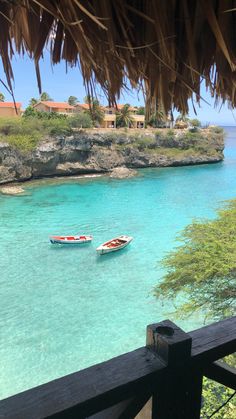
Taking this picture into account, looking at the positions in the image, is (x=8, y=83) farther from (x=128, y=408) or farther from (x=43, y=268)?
(x=43, y=268)

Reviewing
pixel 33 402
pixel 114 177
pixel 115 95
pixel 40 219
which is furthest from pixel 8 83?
pixel 114 177

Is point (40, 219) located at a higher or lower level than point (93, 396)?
lower

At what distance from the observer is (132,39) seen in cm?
71

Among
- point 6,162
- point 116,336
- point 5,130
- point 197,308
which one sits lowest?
point 116,336

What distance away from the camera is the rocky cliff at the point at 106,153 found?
66.9 ft

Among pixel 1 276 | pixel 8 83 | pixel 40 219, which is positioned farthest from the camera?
pixel 40 219

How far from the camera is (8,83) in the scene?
751 mm

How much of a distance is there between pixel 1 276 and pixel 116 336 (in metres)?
4.10

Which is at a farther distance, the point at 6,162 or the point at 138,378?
the point at 6,162

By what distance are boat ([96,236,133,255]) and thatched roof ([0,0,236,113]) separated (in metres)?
9.54

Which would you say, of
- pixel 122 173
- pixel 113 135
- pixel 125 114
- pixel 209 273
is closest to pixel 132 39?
A: pixel 209 273

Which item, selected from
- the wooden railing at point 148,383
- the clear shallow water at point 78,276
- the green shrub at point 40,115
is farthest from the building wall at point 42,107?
the wooden railing at point 148,383

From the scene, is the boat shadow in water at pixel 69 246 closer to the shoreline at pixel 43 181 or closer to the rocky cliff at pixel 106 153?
the shoreline at pixel 43 181

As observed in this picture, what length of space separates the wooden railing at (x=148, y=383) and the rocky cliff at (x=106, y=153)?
1984 cm
